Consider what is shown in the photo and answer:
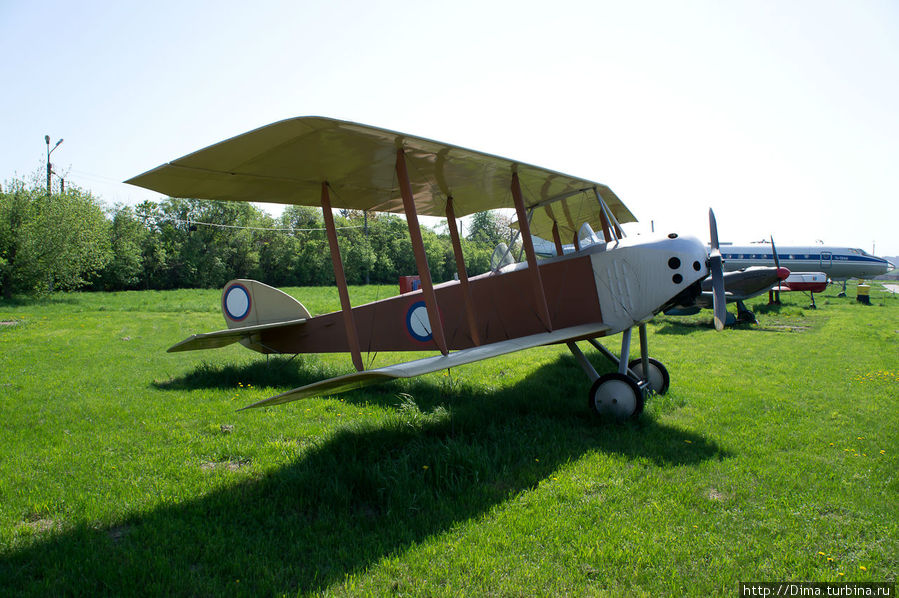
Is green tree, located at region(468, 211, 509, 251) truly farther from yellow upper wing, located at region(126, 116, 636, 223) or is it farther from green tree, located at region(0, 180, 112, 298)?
yellow upper wing, located at region(126, 116, 636, 223)

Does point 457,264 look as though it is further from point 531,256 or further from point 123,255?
point 123,255

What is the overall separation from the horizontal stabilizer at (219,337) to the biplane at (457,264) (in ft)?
0.10

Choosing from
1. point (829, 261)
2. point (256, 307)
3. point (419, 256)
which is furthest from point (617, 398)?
point (829, 261)

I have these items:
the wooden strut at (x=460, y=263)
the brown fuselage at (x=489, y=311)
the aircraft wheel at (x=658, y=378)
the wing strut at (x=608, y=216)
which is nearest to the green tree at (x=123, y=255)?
the brown fuselage at (x=489, y=311)

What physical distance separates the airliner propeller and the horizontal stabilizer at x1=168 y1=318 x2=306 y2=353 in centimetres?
556

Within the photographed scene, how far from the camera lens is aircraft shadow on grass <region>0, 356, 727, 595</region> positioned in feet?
8.42

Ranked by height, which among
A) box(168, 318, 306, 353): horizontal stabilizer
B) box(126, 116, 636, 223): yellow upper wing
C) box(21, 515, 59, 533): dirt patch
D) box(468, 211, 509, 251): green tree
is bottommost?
box(21, 515, 59, 533): dirt patch

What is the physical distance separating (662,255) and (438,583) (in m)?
4.22

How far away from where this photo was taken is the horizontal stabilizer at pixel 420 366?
3.34 meters

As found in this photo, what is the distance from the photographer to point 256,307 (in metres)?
7.20

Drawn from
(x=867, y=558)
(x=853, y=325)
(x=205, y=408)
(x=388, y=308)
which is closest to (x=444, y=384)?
(x=388, y=308)

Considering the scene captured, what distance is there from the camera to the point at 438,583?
252 centimetres

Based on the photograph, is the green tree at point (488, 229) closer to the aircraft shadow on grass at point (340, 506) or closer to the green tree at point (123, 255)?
the green tree at point (123, 255)

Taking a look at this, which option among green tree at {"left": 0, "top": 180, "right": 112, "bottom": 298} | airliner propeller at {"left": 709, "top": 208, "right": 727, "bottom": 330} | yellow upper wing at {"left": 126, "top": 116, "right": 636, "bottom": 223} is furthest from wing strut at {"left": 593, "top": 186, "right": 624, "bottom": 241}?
green tree at {"left": 0, "top": 180, "right": 112, "bottom": 298}
